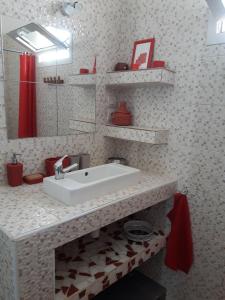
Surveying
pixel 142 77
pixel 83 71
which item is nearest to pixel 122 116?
pixel 142 77

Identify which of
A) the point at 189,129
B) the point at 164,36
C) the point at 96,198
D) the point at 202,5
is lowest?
the point at 96,198

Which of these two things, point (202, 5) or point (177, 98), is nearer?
point (202, 5)

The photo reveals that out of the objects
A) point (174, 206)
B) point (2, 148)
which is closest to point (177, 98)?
point (174, 206)

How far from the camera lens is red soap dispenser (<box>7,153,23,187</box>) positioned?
5.24 ft

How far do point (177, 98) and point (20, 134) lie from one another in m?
1.20

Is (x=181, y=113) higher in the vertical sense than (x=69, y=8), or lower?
lower

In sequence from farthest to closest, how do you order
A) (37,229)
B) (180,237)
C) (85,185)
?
(180,237), (85,185), (37,229)

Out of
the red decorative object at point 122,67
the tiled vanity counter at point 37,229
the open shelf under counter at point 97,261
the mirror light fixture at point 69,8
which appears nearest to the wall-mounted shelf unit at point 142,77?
the red decorative object at point 122,67

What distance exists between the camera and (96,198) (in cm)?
148

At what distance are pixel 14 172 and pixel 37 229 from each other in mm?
624

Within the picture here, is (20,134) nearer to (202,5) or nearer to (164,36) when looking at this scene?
(164,36)

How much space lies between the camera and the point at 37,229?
1097 millimetres

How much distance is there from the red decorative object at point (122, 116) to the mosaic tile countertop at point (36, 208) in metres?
0.62

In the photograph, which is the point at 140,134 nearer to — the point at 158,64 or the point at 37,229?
the point at 158,64
